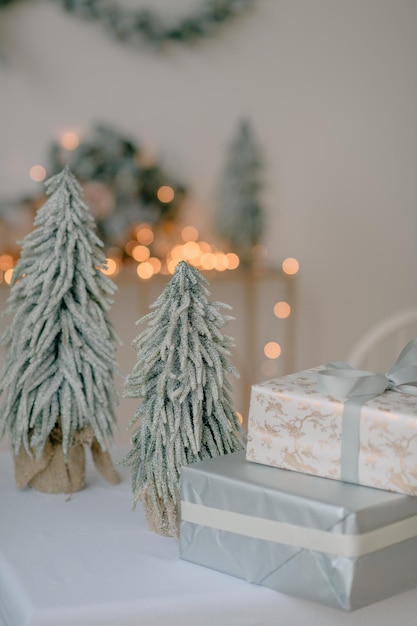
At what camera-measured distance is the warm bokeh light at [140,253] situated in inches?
105

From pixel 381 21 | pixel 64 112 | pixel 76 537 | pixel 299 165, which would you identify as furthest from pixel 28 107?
pixel 76 537

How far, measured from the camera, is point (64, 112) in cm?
265

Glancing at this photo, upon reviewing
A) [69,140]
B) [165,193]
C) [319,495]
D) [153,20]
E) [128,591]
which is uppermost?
[153,20]

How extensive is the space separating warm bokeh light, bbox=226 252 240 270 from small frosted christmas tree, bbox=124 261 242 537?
6.15 ft

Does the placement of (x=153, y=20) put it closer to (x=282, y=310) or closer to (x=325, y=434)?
(x=282, y=310)

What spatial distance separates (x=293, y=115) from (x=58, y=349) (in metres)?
2.05

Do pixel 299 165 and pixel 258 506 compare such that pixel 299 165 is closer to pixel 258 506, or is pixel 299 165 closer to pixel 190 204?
pixel 190 204

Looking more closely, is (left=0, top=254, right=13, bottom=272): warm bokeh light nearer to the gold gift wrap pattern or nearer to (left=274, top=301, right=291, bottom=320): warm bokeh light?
(left=274, top=301, right=291, bottom=320): warm bokeh light

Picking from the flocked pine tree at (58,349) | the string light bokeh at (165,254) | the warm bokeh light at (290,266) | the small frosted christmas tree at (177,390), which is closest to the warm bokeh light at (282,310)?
the string light bokeh at (165,254)

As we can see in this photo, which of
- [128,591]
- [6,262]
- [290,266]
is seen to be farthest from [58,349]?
[290,266]

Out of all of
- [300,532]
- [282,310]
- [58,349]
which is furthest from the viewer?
[282,310]

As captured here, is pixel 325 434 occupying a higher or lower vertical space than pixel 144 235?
lower

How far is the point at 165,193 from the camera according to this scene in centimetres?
278

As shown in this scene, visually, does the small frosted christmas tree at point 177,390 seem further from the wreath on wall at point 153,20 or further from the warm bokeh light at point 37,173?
the wreath on wall at point 153,20
